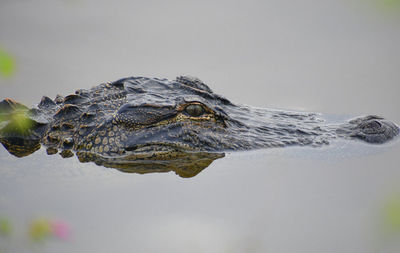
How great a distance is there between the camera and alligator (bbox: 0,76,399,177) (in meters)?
4.71

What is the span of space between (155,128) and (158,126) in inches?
1.3

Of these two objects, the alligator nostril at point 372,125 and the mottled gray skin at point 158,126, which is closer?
the mottled gray skin at point 158,126

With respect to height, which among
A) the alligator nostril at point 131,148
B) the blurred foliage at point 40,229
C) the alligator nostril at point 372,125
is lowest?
the blurred foliage at point 40,229

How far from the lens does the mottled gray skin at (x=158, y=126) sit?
15.5ft

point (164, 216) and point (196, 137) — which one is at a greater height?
point (196, 137)

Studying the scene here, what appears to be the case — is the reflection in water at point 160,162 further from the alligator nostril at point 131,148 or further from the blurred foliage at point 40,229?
the blurred foliage at point 40,229

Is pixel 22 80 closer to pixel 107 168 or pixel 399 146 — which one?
pixel 107 168

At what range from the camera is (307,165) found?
459 centimetres

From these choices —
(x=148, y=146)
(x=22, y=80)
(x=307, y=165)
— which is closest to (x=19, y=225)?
(x=148, y=146)
